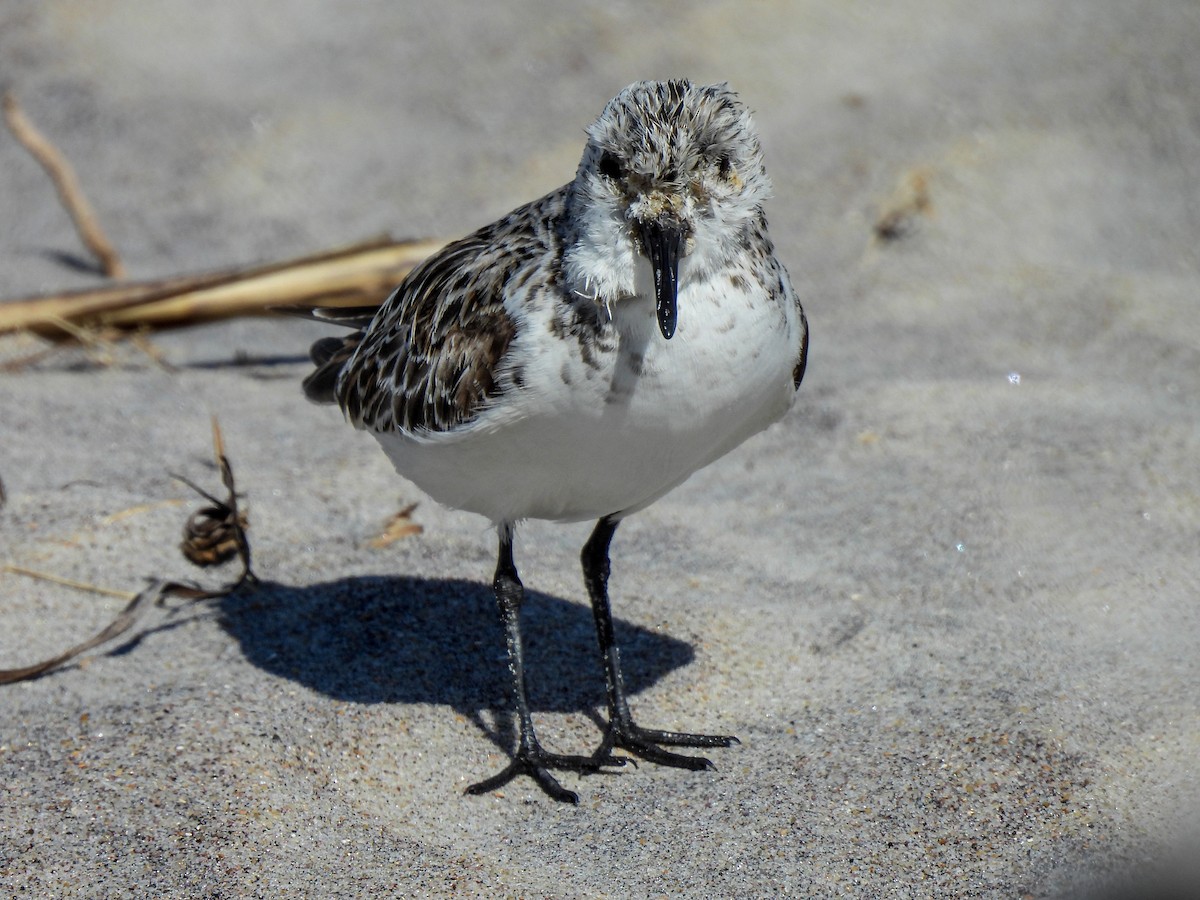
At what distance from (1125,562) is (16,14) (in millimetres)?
7968

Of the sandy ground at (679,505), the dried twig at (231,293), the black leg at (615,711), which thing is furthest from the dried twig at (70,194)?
the black leg at (615,711)

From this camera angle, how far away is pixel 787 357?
3.52 metres

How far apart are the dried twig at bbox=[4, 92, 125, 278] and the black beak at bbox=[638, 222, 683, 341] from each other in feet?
16.2

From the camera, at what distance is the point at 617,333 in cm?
325

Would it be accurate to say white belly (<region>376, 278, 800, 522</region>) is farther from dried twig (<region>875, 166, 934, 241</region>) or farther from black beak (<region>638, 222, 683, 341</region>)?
dried twig (<region>875, 166, 934, 241</region>)

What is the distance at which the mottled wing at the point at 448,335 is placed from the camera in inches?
138

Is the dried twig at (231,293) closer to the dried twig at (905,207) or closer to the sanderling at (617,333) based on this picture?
the dried twig at (905,207)

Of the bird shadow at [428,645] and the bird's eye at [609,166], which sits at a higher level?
the bird's eye at [609,166]

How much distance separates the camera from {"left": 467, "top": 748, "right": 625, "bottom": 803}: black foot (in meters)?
3.83

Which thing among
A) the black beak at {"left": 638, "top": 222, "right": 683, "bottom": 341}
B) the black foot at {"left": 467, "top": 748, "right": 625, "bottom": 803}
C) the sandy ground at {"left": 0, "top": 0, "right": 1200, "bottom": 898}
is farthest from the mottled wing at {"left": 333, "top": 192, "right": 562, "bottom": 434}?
the black foot at {"left": 467, "top": 748, "right": 625, "bottom": 803}

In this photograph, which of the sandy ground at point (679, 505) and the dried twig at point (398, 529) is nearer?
the sandy ground at point (679, 505)

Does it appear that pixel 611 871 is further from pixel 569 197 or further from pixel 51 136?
pixel 51 136

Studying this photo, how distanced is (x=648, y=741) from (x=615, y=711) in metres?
0.13

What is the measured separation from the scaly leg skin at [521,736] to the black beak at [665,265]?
106 centimetres
